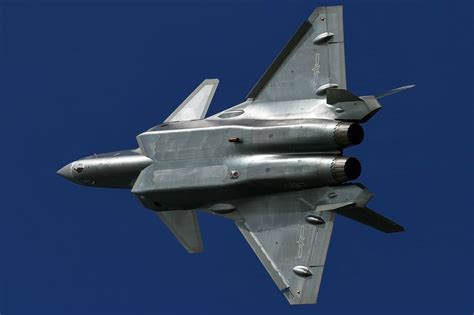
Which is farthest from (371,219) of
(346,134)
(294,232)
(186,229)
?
(186,229)

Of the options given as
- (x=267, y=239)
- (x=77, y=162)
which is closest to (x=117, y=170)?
(x=77, y=162)

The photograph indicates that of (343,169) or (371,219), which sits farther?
(371,219)

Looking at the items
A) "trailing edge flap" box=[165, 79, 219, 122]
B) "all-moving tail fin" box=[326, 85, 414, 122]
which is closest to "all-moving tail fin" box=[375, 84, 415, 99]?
"all-moving tail fin" box=[326, 85, 414, 122]

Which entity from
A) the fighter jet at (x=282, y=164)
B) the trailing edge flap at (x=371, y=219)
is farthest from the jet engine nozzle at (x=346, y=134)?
the trailing edge flap at (x=371, y=219)

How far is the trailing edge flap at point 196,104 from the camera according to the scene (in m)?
30.5

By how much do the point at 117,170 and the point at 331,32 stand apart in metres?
5.37

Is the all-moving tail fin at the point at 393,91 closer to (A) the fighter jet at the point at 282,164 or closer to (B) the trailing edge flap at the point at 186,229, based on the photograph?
(A) the fighter jet at the point at 282,164

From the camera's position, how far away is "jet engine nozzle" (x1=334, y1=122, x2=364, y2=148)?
2698 cm

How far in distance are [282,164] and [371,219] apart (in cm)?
199

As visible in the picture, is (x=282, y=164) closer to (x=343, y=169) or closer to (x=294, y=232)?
(x=343, y=169)

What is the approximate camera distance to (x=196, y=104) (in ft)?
101

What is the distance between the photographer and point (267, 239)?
28.5m

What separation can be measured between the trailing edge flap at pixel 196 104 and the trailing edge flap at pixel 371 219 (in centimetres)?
444

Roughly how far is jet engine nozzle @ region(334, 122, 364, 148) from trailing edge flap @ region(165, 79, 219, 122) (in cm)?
434
